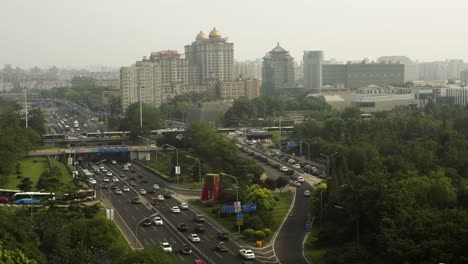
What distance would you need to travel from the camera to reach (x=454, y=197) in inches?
841

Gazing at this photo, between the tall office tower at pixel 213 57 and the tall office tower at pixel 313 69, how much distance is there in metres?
12.2

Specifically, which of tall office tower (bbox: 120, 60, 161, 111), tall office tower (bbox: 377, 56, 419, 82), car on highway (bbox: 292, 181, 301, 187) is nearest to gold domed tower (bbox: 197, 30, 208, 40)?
tall office tower (bbox: 120, 60, 161, 111)

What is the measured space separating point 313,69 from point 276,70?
19.1ft

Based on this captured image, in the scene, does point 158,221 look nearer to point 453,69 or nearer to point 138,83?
point 138,83

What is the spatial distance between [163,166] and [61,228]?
20148mm

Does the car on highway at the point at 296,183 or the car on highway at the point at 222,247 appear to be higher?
Result: the car on highway at the point at 296,183

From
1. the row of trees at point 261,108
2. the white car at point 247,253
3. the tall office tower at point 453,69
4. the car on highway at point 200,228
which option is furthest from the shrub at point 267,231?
the tall office tower at point 453,69

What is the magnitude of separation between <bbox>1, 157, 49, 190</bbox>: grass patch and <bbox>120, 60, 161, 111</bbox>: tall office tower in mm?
33247

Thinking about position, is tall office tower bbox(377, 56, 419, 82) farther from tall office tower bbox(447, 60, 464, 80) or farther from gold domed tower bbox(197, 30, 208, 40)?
gold domed tower bbox(197, 30, 208, 40)

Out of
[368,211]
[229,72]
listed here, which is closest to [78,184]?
[368,211]

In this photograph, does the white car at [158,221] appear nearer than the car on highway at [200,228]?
No

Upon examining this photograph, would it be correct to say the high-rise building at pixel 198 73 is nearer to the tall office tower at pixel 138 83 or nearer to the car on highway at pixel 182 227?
the tall office tower at pixel 138 83

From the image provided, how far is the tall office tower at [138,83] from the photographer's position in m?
74.2

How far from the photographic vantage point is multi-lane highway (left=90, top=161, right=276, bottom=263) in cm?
1986
